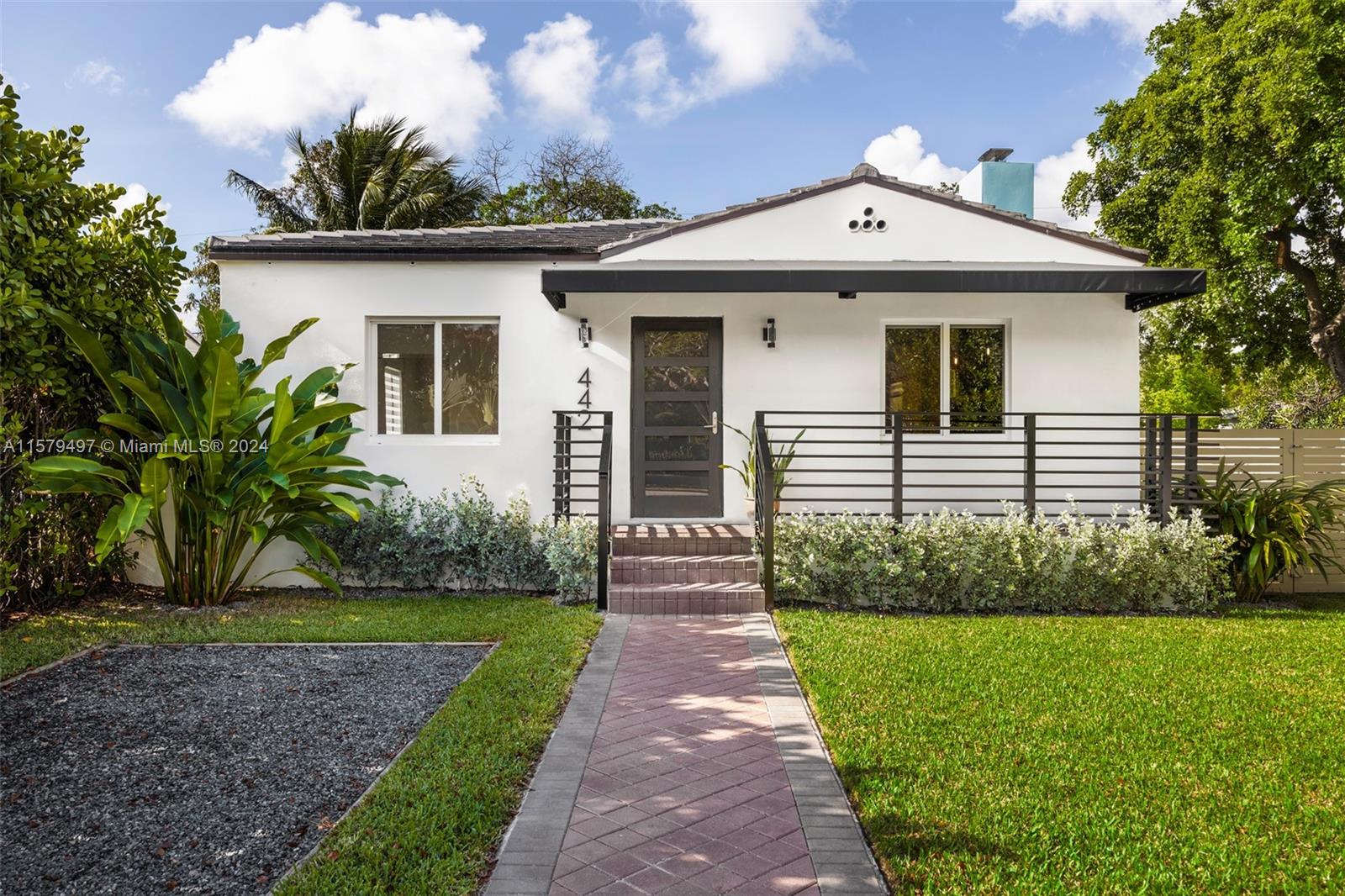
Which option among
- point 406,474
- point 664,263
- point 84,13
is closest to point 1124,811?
point 664,263

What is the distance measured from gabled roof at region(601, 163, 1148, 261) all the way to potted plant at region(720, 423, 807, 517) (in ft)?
7.72

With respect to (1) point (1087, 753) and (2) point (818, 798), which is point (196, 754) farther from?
(1) point (1087, 753)

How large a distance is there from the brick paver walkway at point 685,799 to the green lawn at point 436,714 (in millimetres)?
368

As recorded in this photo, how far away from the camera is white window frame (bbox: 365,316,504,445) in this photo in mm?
9172

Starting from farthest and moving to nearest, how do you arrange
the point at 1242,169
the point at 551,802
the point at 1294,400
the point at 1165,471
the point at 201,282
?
the point at 201,282 → the point at 1294,400 → the point at 1242,169 → the point at 1165,471 → the point at 551,802

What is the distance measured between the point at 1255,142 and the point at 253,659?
15.9m

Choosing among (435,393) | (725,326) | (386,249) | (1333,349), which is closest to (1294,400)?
(1333,349)

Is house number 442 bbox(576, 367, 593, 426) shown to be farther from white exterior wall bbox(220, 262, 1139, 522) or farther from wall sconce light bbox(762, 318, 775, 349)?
wall sconce light bbox(762, 318, 775, 349)

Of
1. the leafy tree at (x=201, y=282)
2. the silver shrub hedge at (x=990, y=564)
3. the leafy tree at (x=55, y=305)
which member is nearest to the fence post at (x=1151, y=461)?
the silver shrub hedge at (x=990, y=564)

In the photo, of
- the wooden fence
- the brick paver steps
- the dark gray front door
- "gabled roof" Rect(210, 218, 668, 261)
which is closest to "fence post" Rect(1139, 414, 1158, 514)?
the wooden fence

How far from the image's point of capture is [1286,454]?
9422 millimetres

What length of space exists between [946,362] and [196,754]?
27.3 feet

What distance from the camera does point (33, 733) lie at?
4434mm

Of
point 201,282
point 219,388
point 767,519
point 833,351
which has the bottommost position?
point 767,519
